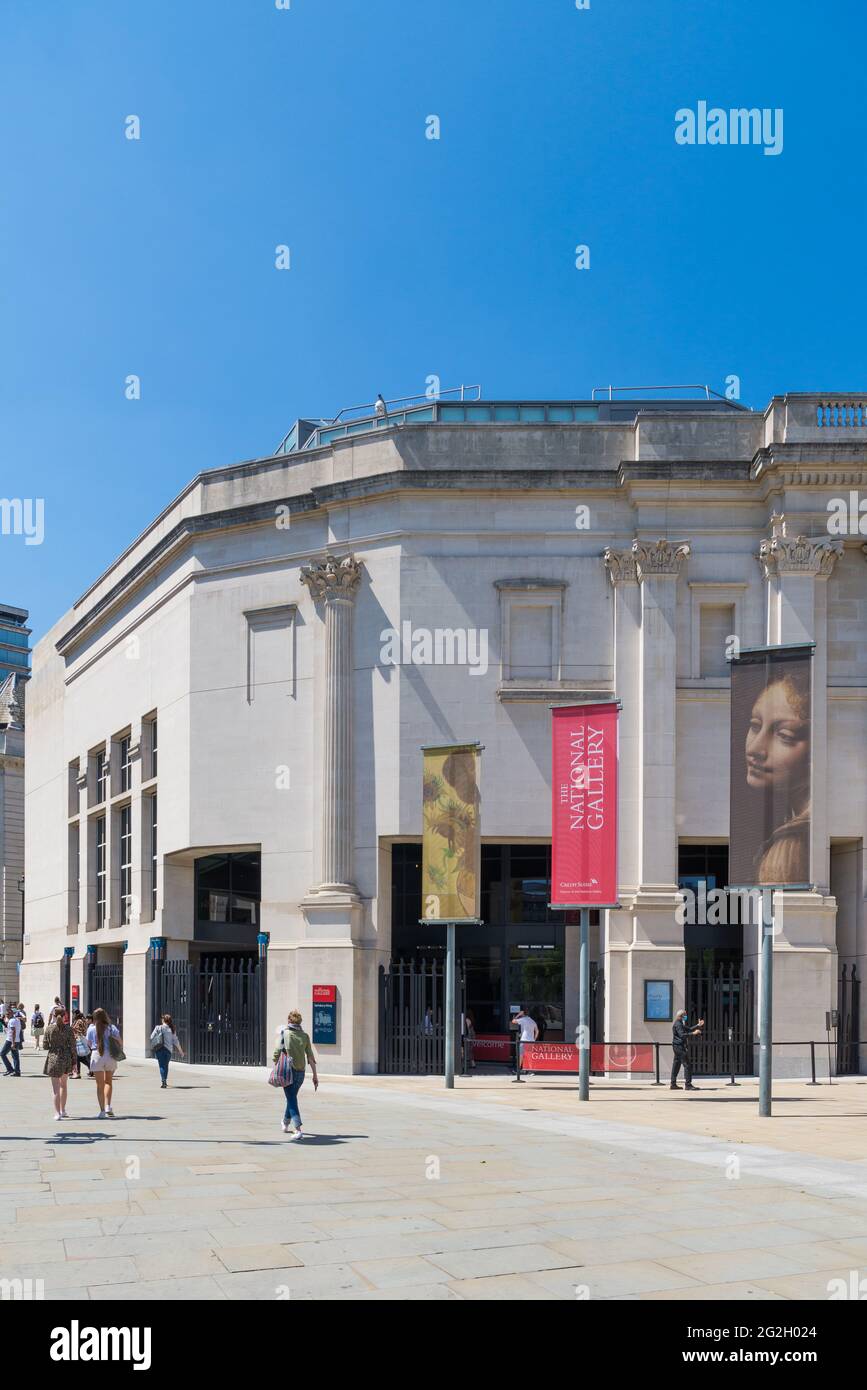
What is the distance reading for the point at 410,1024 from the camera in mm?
32188

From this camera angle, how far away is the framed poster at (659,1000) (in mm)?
31203

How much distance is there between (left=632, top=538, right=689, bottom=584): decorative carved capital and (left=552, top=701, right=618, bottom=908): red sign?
21.4 feet

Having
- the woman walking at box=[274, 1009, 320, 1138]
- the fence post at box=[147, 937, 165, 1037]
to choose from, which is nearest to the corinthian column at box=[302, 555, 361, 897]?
the fence post at box=[147, 937, 165, 1037]

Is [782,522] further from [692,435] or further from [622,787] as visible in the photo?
[622,787]

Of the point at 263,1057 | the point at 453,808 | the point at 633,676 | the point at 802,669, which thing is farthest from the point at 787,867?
the point at 263,1057

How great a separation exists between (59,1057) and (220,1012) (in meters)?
15.6

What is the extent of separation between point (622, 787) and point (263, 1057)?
38.7 ft

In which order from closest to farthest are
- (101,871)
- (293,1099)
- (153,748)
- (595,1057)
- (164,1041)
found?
(293,1099), (164,1041), (595,1057), (153,748), (101,871)

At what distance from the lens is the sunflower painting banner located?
28.6 m

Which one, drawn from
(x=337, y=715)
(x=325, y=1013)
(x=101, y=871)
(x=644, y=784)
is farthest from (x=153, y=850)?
(x=644, y=784)

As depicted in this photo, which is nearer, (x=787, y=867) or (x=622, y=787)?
(x=787, y=867)

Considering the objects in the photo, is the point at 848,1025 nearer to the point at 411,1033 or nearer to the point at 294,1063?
the point at 411,1033

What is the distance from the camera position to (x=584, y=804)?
27609mm

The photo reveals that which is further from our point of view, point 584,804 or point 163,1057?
point 163,1057
